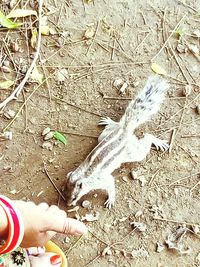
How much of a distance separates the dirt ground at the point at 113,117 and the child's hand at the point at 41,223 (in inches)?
28.5

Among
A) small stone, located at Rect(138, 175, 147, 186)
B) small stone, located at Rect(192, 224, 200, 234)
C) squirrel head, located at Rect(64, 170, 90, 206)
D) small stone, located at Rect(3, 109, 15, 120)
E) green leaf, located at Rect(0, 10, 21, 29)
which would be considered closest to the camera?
squirrel head, located at Rect(64, 170, 90, 206)

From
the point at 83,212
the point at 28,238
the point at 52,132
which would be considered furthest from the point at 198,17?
the point at 28,238

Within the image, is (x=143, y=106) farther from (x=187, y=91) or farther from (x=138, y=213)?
(x=138, y=213)

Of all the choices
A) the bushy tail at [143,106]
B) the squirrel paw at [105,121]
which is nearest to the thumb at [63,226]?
the bushy tail at [143,106]

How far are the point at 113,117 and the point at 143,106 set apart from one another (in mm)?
289

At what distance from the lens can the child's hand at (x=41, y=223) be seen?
9.73ft

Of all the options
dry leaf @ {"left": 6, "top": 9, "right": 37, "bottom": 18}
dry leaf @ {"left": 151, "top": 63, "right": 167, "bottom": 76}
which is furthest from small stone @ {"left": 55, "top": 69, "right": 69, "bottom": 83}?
dry leaf @ {"left": 151, "top": 63, "right": 167, "bottom": 76}

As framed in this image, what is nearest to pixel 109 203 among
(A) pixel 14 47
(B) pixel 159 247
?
(B) pixel 159 247

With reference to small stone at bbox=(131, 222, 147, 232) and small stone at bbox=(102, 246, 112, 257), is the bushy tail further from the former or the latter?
small stone at bbox=(102, 246, 112, 257)

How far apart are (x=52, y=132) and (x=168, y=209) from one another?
876 millimetres

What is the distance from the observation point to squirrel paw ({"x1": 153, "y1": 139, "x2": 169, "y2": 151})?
3999 millimetres

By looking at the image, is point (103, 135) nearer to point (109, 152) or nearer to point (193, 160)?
point (109, 152)

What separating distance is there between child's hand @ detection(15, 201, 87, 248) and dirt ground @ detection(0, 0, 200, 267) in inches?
28.5

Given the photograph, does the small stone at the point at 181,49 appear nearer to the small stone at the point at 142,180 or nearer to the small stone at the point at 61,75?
the small stone at the point at 61,75
